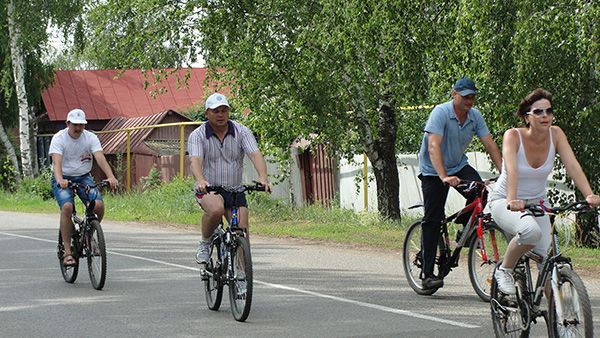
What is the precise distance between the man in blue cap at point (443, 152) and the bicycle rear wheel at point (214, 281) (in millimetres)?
1852

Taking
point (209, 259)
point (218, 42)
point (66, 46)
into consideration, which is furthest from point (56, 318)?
point (66, 46)

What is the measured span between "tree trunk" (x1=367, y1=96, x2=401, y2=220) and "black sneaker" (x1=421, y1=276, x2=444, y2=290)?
11694mm

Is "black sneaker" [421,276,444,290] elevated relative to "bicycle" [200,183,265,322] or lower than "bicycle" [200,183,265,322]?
lower

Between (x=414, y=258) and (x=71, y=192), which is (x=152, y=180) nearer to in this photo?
(x=71, y=192)

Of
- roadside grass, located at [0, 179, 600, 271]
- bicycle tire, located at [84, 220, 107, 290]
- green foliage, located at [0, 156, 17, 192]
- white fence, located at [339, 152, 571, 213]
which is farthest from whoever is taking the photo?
green foliage, located at [0, 156, 17, 192]

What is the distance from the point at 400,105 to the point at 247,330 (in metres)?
12.5

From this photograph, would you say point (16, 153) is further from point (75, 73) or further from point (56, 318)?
point (56, 318)

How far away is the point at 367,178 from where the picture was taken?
25203mm

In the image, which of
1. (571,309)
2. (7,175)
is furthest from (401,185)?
(7,175)

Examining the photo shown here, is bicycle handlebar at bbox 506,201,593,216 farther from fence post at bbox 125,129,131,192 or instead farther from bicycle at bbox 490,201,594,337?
fence post at bbox 125,129,131,192

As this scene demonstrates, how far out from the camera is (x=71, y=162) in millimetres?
12930

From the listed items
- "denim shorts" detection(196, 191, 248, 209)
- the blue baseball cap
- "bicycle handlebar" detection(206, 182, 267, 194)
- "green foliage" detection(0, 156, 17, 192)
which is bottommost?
"denim shorts" detection(196, 191, 248, 209)

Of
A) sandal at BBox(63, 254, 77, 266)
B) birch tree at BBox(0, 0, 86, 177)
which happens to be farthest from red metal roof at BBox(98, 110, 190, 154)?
sandal at BBox(63, 254, 77, 266)

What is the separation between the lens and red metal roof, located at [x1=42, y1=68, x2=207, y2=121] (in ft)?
183
